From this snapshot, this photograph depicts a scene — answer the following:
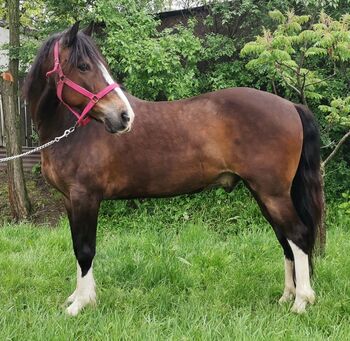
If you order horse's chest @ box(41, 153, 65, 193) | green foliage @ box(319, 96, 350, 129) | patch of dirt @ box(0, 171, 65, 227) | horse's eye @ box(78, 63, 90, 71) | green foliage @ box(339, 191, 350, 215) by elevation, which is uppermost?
horse's eye @ box(78, 63, 90, 71)

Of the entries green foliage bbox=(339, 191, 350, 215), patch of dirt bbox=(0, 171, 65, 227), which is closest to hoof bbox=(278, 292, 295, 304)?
green foliage bbox=(339, 191, 350, 215)

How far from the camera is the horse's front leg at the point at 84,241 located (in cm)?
316

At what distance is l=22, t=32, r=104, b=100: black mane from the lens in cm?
294

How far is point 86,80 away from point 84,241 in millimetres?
1151

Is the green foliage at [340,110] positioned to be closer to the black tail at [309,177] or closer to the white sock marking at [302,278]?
the black tail at [309,177]

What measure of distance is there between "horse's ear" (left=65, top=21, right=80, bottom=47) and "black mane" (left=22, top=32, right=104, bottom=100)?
0.07 ft

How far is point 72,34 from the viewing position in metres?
2.89

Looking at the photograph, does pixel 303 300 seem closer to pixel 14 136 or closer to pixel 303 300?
pixel 303 300

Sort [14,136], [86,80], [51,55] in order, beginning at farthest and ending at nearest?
[14,136]
[51,55]
[86,80]

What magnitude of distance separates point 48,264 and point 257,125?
7.39 feet

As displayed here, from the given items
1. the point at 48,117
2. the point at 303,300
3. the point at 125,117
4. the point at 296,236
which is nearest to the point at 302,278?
the point at 303,300

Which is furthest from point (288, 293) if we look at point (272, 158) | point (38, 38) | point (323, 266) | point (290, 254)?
point (38, 38)

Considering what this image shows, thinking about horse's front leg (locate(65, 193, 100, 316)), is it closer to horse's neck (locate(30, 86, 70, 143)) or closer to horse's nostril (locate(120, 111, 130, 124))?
horse's neck (locate(30, 86, 70, 143))

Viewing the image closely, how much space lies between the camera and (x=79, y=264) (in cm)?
327
